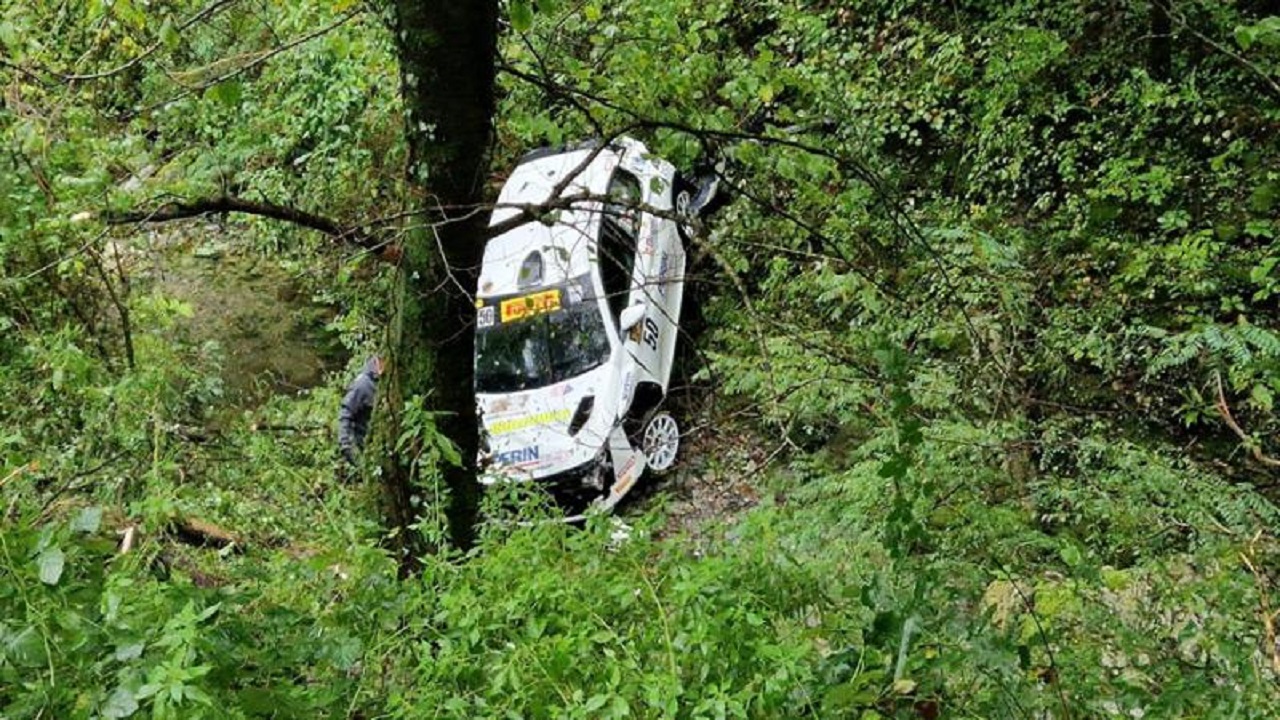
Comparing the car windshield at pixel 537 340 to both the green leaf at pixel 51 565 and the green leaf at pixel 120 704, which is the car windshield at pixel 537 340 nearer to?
the green leaf at pixel 51 565

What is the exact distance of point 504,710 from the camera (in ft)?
6.81

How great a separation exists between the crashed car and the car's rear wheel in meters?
0.01

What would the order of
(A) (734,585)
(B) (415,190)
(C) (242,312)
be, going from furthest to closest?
1. (C) (242,312)
2. (B) (415,190)
3. (A) (734,585)

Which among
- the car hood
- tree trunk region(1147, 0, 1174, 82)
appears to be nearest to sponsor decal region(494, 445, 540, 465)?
the car hood

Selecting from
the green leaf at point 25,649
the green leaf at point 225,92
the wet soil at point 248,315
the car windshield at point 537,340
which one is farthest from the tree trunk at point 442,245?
the wet soil at point 248,315

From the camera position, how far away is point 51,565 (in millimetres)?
1801

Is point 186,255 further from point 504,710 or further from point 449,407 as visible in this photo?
point 504,710

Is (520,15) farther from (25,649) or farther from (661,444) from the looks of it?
(661,444)

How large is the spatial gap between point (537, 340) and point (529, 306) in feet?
1.03

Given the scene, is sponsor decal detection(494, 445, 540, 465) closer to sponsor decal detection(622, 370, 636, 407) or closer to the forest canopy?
sponsor decal detection(622, 370, 636, 407)

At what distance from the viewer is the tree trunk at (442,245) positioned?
353 centimetres

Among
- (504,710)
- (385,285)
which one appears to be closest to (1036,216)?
(385,285)

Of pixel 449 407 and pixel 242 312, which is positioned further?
pixel 242 312

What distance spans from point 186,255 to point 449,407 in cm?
730
